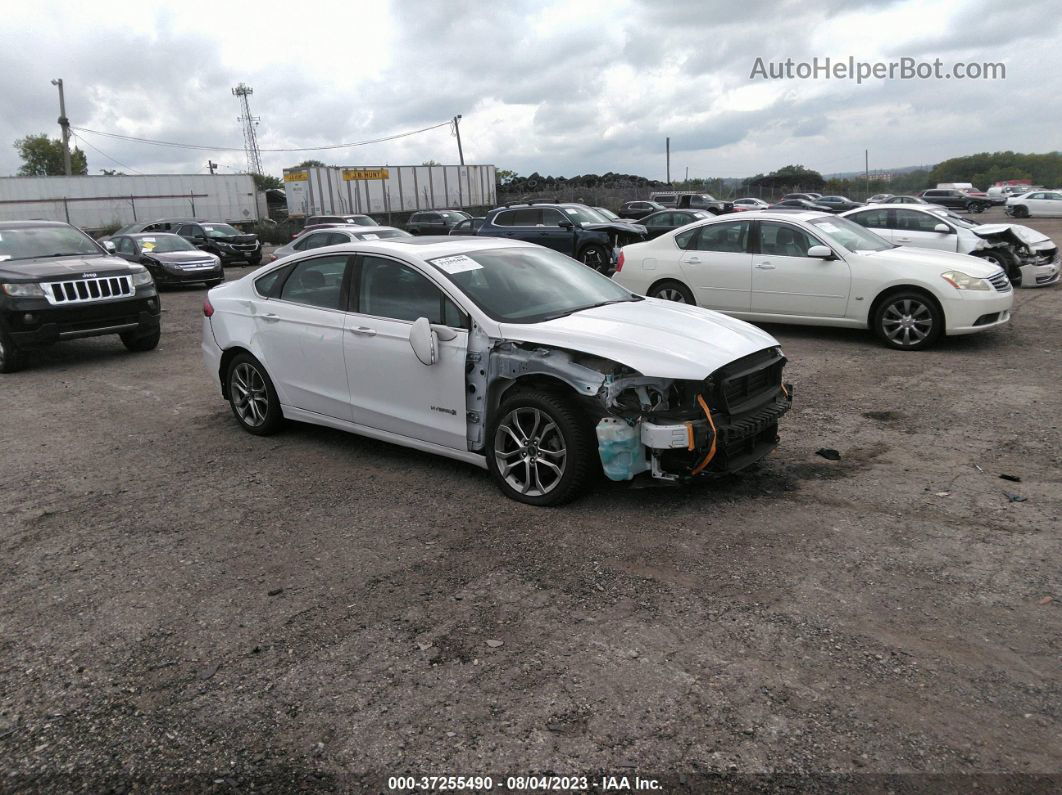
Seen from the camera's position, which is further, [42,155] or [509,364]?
[42,155]

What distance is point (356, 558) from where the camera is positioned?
4242 millimetres

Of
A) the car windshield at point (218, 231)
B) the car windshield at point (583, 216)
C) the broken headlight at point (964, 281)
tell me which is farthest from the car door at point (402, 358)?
the car windshield at point (218, 231)

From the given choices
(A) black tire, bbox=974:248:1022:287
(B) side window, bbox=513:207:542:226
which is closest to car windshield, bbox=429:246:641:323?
(A) black tire, bbox=974:248:1022:287

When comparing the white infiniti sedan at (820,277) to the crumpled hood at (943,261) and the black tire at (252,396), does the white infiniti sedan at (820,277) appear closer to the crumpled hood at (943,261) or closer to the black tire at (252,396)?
the crumpled hood at (943,261)

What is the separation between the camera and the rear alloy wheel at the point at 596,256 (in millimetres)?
17906

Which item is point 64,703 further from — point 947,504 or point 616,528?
point 947,504

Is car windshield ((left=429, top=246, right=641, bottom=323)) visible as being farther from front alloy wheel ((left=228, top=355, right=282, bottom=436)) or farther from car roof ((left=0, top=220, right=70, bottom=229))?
car roof ((left=0, top=220, right=70, bottom=229))

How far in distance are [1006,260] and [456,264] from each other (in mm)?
12429

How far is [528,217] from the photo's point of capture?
18906 mm

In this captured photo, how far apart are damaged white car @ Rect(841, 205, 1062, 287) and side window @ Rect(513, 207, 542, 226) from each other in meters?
7.22

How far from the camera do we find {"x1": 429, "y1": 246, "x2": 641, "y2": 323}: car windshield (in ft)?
16.9

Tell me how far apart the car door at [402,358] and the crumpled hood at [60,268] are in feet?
18.7

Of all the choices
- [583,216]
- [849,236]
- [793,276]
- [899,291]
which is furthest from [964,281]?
[583,216]

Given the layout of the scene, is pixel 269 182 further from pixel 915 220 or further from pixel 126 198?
pixel 915 220
